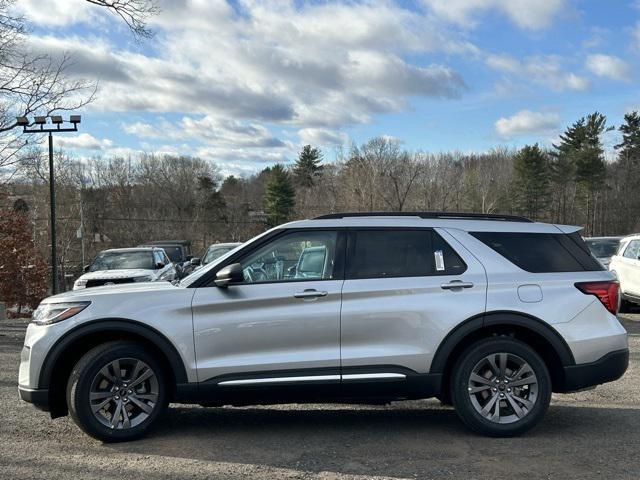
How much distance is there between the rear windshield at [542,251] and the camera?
511 cm

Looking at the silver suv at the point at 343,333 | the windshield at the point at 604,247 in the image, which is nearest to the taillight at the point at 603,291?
the silver suv at the point at 343,333

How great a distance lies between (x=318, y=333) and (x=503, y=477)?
67.5 inches

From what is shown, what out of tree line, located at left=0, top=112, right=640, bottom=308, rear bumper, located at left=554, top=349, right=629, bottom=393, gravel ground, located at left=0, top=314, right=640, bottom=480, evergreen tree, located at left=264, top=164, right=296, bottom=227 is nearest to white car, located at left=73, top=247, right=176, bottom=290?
gravel ground, located at left=0, top=314, right=640, bottom=480

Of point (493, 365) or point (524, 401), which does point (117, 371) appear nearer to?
point (493, 365)

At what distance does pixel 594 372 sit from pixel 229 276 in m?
3.14

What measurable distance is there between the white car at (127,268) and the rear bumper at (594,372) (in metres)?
9.33

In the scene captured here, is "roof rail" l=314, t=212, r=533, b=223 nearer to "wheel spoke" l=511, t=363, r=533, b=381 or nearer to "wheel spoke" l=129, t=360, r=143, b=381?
"wheel spoke" l=511, t=363, r=533, b=381

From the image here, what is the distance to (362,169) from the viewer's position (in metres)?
56.5

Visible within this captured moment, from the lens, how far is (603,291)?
5.03 m

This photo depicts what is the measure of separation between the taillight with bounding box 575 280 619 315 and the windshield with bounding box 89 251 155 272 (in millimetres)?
11129

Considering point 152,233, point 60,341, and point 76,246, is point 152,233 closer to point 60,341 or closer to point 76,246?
point 76,246

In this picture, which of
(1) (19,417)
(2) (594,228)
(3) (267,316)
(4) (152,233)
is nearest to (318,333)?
(3) (267,316)

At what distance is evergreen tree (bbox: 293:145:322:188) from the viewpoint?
299 ft

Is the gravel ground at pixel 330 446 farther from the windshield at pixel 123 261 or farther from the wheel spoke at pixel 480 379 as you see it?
Answer: the windshield at pixel 123 261
